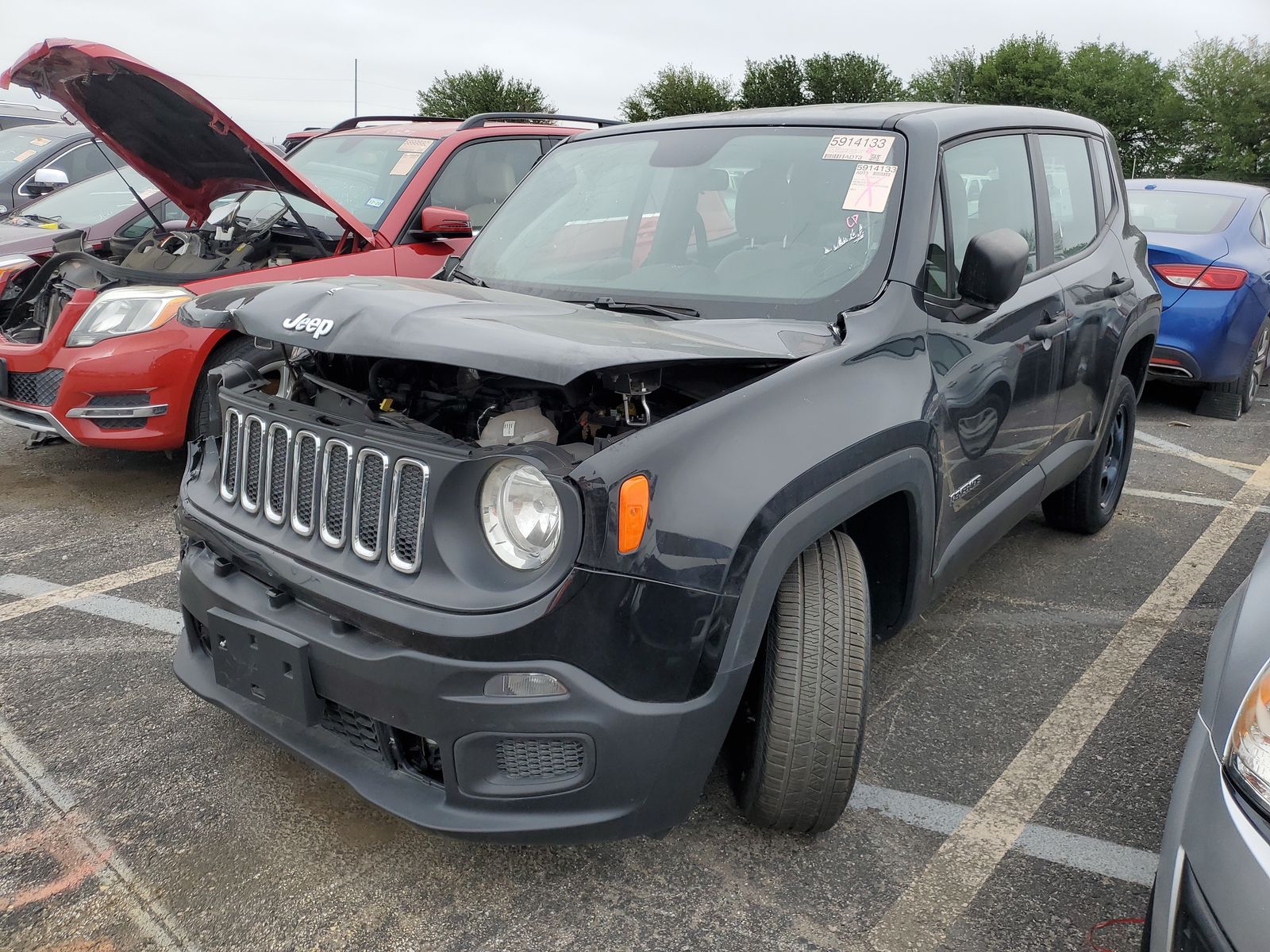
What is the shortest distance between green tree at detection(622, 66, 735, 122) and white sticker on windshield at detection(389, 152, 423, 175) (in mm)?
52963

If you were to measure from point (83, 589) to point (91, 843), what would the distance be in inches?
65.5

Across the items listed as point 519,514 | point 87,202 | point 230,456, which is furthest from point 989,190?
point 87,202

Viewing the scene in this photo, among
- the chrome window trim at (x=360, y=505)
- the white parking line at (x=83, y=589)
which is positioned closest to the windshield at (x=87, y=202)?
the white parking line at (x=83, y=589)

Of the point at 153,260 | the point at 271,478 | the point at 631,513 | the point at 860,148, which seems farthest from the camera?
the point at 153,260

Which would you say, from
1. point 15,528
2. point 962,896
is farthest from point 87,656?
point 962,896

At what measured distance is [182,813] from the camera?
241cm

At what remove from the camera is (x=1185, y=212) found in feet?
22.6

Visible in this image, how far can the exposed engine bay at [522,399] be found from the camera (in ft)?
6.61

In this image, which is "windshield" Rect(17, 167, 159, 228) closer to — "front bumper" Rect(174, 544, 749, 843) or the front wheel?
"front bumper" Rect(174, 544, 749, 843)

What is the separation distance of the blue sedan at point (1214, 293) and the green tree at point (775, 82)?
5186 centimetres

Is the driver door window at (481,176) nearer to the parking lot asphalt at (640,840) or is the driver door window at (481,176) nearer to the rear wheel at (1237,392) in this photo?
the parking lot asphalt at (640,840)

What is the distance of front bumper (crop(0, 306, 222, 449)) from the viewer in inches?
172

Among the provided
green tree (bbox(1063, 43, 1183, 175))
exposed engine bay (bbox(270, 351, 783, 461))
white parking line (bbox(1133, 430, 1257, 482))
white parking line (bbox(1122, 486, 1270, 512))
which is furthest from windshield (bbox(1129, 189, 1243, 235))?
green tree (bbox(1063, 43, 1183, 175))

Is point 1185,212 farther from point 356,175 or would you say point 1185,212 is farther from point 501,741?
point 501,741
